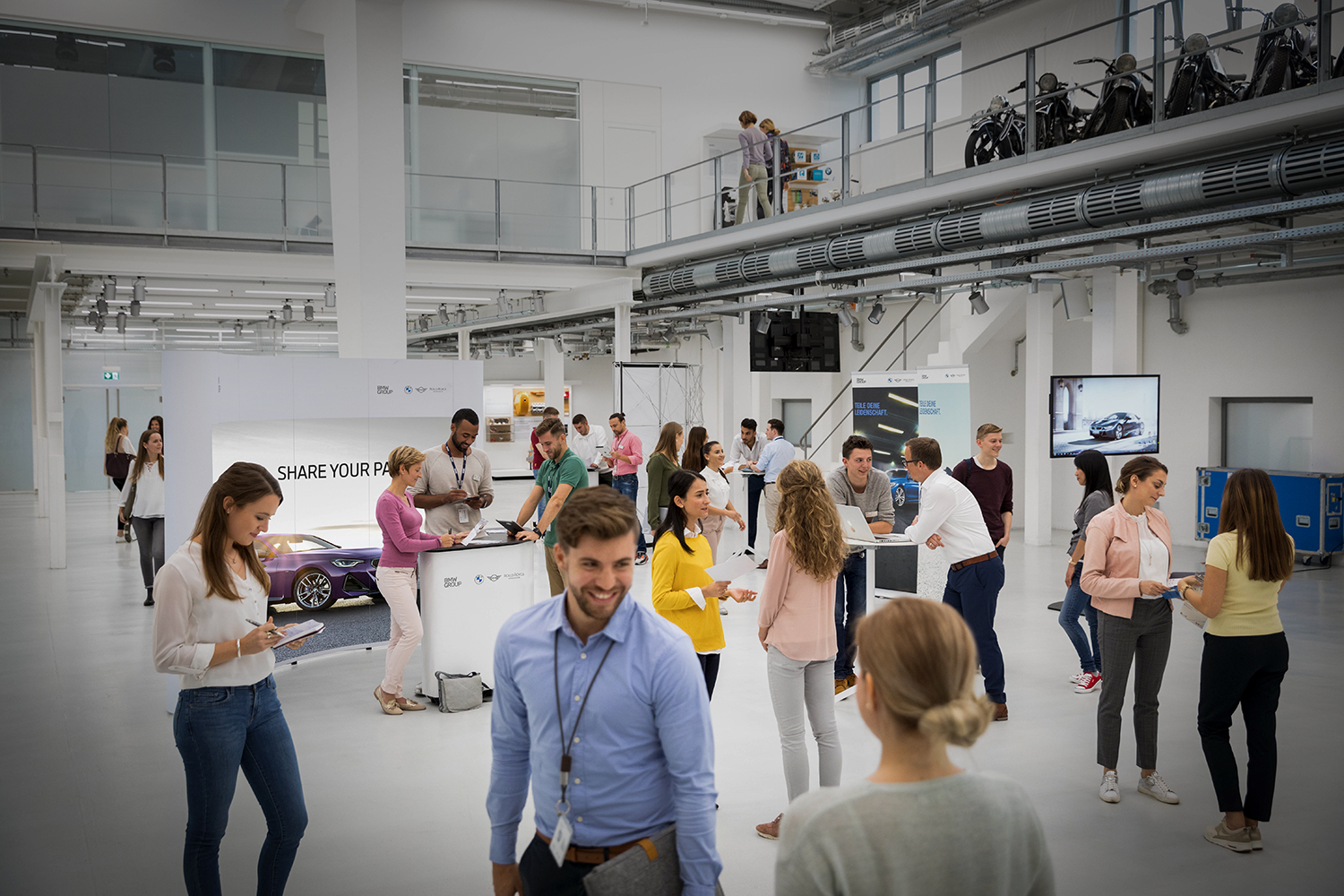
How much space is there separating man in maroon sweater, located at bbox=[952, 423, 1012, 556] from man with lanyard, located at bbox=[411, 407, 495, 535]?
340 cm

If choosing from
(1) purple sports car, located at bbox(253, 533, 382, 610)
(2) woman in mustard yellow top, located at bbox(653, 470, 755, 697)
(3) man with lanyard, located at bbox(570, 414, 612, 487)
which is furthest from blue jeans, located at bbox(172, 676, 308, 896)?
(3) man with lanyard, located at bbox(570, 414, 612, 487)

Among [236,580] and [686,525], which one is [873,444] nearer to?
A: [686,525]

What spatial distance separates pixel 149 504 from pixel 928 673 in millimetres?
9460

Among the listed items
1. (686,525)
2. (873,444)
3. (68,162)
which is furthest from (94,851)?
(68,162)

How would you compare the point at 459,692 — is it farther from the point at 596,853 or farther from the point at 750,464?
the point at 750,464

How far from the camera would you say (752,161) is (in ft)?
41.6

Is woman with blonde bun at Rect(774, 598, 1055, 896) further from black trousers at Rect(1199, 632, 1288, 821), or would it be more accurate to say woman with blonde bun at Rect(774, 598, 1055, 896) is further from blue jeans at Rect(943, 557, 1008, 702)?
blue jeans at Rect(943, 557, 1008, 702)

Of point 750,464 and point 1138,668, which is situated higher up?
point 750,464

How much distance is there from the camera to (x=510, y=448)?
82.3 ft

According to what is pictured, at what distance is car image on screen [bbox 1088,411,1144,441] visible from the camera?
33.4 ft

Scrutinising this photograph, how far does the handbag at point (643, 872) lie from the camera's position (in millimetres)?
1895

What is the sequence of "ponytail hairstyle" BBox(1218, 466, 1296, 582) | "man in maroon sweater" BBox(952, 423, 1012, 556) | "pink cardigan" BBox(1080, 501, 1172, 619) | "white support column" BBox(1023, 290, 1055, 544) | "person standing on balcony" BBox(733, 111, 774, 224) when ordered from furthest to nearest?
"white support column" BBox(1023, 290, 1055, 544) < "person standing on balcony" BBox(733, 111, 774, 224) < "man in maroon sweater" BBox(952, 423, 1012, 556) < "pink cardigan" BBox(1080, 501, 1172, 619) < "ponytail hairstyle" BBox(1218, 466, 1296, 582)

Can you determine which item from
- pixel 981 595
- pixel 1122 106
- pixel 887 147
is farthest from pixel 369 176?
pixel 887 147

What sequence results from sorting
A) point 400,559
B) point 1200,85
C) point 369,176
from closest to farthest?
point 400,559
point 1200,85
point 369,176
